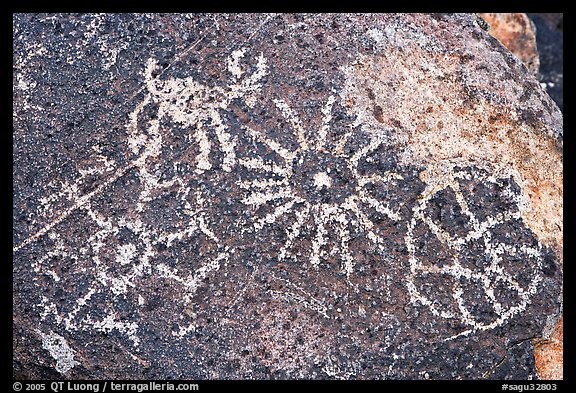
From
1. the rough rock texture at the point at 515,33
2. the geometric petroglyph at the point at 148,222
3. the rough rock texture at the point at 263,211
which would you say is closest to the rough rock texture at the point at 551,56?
the rough rock texture at the point at 515,33

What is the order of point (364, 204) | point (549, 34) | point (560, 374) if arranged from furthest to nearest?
1. point (549, 34)
2. point (560, 374)
3. point (364, 204)

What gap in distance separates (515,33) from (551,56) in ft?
3.51

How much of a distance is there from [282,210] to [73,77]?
807 millimetres

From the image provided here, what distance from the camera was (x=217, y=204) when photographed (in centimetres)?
209

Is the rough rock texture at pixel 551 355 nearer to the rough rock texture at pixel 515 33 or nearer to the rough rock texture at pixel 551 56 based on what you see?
the rough rock texture at pixel 515 33

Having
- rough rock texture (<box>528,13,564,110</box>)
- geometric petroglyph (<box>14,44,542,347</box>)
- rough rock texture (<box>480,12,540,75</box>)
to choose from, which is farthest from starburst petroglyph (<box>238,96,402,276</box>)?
rough rock texture (<box>528,13,564,110</box>)

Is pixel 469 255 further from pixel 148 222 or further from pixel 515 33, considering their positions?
pixel 515 33

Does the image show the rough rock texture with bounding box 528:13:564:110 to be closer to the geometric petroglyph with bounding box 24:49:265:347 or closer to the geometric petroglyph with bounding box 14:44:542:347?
the geometric petroglyph with bounding box 14:44:542:347

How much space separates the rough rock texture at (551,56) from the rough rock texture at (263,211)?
1.90 meters

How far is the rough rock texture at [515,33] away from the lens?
9.92 feet

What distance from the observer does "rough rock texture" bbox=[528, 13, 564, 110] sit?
3.83 meters

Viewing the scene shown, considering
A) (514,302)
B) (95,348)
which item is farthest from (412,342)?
(95,348)

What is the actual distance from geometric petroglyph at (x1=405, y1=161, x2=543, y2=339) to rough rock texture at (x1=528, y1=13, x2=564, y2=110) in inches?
75.9
